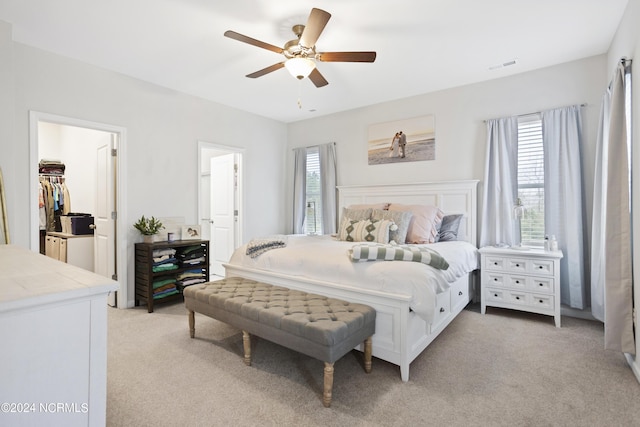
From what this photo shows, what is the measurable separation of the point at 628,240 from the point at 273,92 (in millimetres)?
3782

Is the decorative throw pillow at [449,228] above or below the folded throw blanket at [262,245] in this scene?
above

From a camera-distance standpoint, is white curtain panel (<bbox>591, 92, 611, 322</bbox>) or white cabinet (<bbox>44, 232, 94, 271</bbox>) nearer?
white curtain panel (<bbox>591, 92, 611, 322</bbox>)

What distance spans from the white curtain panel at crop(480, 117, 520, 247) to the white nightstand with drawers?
0.95 ft

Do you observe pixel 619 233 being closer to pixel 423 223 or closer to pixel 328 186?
pixel 423 223

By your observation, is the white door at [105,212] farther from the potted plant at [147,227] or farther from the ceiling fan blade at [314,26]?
the ceiling fan blade at [314,26]

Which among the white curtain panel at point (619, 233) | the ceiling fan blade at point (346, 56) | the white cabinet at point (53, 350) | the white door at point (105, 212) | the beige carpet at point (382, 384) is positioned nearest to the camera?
the white cabinet at point (53, 350)

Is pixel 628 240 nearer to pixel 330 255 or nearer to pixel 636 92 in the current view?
pixel 636 92

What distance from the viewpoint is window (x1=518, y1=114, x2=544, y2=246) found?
3426mm

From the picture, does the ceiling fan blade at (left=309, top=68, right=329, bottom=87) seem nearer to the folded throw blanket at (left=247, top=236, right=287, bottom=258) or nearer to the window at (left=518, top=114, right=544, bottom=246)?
the folded throw blanket at (left=247, top=236, right=287, bottom=258)

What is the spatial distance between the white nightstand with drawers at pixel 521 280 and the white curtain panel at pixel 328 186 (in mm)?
2252

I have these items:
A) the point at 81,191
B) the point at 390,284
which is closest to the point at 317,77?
the point at 390,284

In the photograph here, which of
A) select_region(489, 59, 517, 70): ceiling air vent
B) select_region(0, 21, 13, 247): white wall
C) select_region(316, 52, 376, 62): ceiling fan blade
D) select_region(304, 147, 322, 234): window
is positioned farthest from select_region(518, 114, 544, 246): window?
select_region(0, 21, 13, 247): white wall

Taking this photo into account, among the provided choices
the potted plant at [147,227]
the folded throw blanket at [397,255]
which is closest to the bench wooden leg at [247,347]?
the folded throw blanket at [397,255]

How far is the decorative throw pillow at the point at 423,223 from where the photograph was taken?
3385mm
